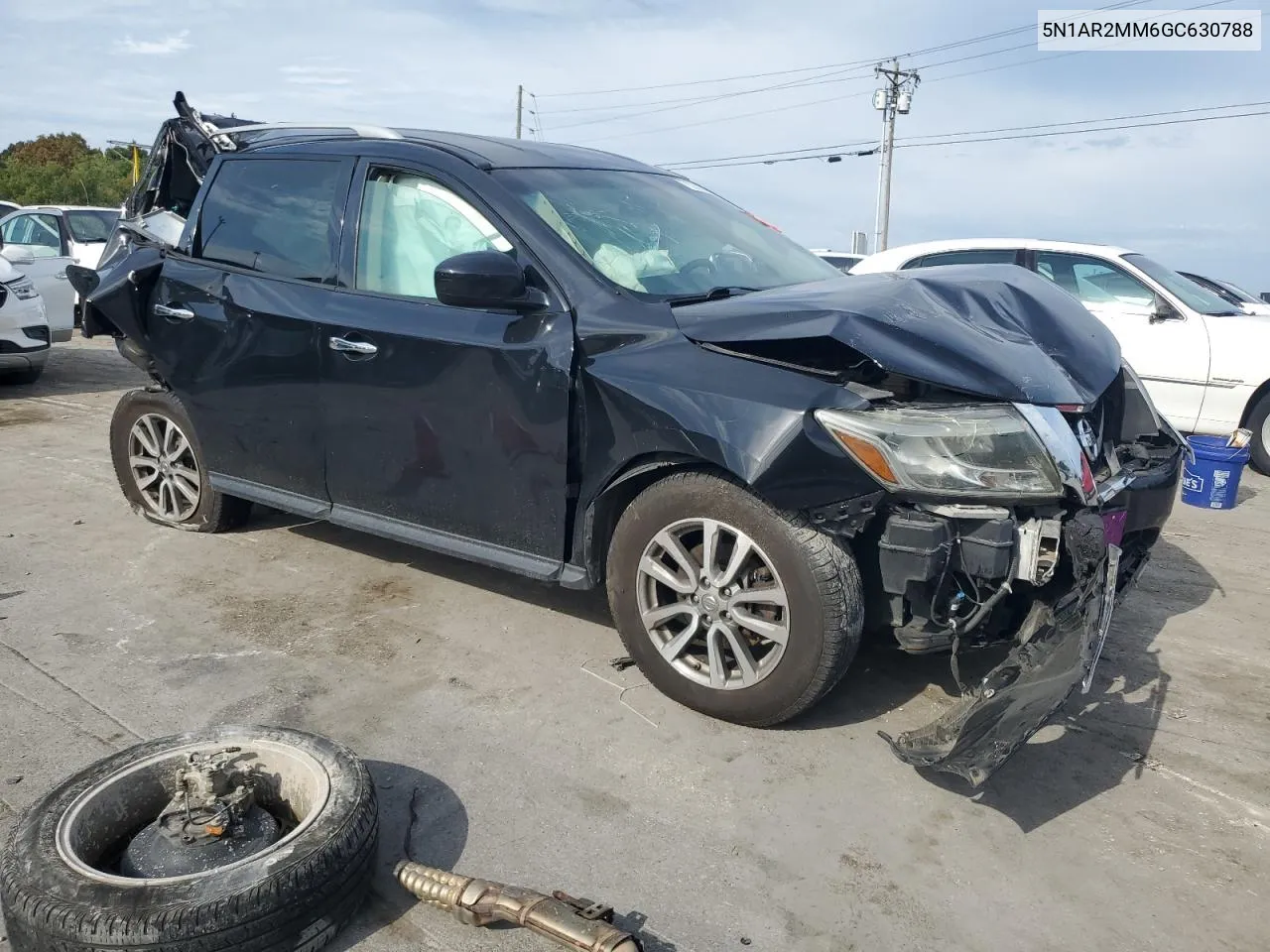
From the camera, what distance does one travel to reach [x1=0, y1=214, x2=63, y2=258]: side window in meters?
13.2

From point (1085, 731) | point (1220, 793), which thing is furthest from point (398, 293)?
point (1220, 793)

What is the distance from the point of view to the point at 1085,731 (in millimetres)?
3363

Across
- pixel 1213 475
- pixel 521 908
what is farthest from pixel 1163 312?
pixel 521 908

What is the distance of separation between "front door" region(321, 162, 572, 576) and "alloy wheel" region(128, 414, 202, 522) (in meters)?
1.29

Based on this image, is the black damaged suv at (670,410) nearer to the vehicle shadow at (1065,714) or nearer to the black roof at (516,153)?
the black roof at (516,153)

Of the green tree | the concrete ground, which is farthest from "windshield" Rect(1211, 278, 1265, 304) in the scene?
the green tree

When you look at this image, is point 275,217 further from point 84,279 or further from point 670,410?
point 670,410

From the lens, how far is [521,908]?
230 centimetres

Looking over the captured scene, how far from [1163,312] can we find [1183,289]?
1.25 ft

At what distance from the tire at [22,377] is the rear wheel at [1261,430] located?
10611 mm

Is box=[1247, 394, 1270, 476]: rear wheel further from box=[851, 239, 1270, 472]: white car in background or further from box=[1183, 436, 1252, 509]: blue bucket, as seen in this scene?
box=[1183, 436, 1252, 509]: blue bucket

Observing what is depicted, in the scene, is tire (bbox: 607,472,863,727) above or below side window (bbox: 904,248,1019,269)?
below

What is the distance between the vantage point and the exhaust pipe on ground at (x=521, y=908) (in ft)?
7.25

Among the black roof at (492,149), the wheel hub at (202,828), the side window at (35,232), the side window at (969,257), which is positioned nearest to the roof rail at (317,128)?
the black roof at (492,149)
